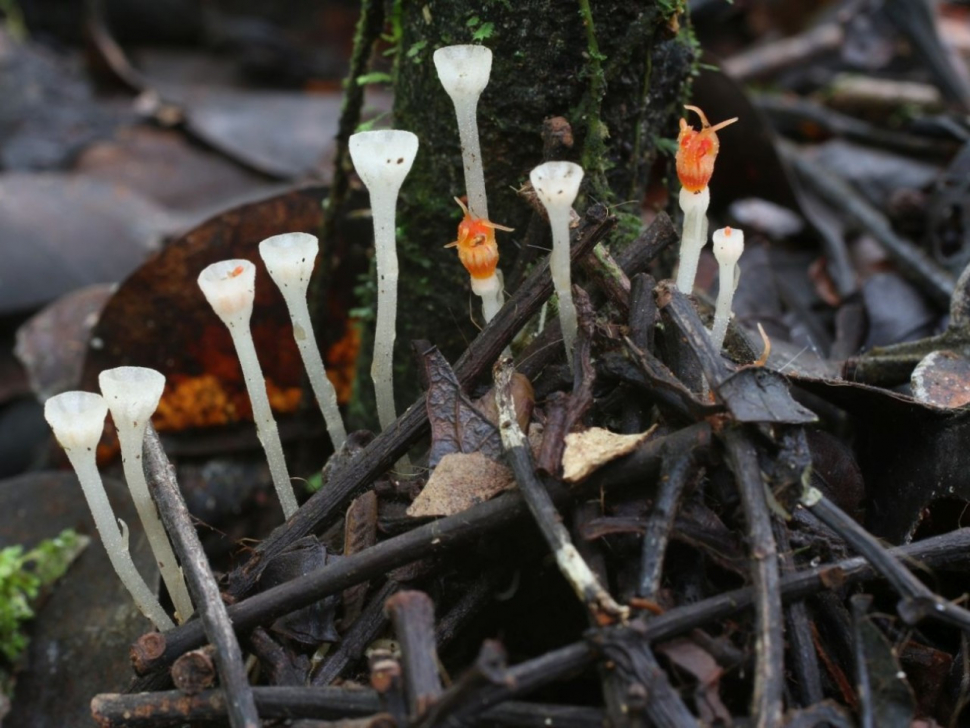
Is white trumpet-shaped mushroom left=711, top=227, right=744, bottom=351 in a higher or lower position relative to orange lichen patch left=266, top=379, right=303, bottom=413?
higher

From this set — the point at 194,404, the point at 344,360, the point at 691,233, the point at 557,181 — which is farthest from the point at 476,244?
the point at 194,404

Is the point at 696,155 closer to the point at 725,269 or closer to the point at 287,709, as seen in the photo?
the point at 725,269

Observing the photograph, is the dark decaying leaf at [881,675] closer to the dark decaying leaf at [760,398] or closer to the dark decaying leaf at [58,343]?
the dark decaying leaf at [760,398]

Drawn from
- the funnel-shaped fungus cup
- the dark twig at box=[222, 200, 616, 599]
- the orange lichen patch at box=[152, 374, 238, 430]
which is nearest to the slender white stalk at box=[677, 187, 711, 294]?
the funnel-shaped fungus cup

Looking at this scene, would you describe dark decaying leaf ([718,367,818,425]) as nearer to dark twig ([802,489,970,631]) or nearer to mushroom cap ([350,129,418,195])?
dark twig ([802,489,970,631])

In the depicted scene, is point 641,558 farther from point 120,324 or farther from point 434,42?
point 120,324

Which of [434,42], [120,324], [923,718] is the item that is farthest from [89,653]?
[923,718]
